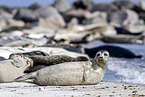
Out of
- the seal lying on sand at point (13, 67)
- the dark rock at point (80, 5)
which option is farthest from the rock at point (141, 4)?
the seal lying on sand at point (13, 67)

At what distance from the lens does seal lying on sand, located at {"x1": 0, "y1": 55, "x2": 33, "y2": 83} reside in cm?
309

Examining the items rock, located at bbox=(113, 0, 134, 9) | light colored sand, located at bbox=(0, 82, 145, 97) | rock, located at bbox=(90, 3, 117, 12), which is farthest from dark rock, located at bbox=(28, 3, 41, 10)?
light colored sand, located at bbox=(0, 82, 145, 97)

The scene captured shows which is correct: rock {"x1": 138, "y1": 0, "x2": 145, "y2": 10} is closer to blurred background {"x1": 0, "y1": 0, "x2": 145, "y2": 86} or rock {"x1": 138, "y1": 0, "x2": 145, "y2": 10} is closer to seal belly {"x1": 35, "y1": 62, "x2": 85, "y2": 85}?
blurred background {"x1": 0, "y1": 0, "x2": 145, "y2": 86}

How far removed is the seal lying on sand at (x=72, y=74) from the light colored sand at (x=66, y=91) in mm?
91

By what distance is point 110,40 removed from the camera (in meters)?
14.1

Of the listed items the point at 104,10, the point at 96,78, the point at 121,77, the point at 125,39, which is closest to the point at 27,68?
the point at 96,78

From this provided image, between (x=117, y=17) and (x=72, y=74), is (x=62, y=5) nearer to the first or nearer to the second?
(x=117, y=17)

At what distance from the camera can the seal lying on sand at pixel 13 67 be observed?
3093 mm

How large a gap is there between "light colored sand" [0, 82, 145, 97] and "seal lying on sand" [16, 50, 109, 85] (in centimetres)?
9

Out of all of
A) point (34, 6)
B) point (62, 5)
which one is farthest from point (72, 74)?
point (34, 6)

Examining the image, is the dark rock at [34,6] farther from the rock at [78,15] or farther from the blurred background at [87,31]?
the rock at [78,15]

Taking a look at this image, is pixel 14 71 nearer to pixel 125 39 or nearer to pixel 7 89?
pixel 7 89

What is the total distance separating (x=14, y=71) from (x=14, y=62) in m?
0.17

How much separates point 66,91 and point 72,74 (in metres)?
0.41
